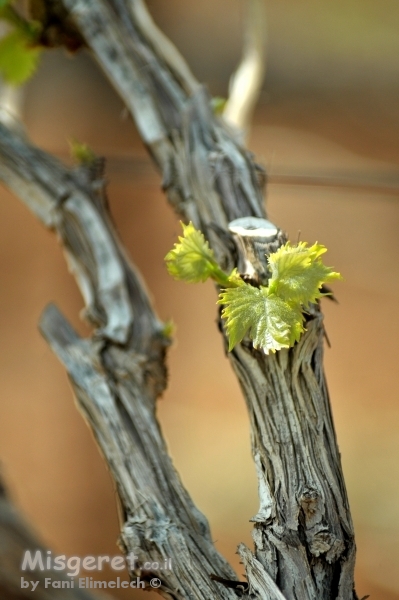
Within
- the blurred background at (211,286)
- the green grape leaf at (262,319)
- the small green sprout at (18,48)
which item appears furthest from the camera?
the blurred background at (211,286)

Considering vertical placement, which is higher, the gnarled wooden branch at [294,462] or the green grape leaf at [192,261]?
the green grape leaf at [192,261]

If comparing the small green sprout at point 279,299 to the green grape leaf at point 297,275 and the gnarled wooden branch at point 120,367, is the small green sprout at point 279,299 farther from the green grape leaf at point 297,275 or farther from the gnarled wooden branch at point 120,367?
the gnarled wooden branch at point 120,367

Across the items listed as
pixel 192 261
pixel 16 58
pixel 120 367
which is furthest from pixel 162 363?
pixel 16 58

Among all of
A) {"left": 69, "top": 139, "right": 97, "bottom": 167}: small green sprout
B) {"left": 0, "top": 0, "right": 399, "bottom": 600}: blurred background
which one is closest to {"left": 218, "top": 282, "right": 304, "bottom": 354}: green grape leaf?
{"left": 69, "top": 139, "right": 97, "bottom": 167}: small green sprout

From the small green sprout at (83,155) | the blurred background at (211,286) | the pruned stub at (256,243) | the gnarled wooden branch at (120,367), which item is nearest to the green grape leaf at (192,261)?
the pruned stub at (256,243)

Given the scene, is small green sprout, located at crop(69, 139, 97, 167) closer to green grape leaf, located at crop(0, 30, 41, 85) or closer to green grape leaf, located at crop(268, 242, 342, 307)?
green grape leaf, located at crop(0, 30, 41, 85)

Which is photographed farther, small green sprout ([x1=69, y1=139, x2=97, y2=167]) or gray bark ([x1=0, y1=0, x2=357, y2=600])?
small green sprout ([x1=69, y1=139, x2=97, y2=167])
